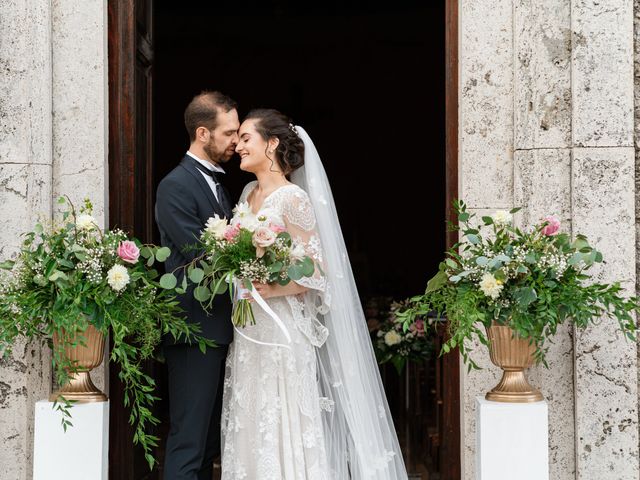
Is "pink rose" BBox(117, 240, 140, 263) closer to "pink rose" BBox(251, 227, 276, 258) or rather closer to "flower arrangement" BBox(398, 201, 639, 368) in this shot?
"pink rose" BBox(251, 227, 276, 258)

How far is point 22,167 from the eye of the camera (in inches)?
172

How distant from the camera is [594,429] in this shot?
13.9ft

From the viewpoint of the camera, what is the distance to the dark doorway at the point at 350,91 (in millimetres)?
10836

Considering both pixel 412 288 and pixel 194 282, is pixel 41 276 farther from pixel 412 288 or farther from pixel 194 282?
pixel 412 288

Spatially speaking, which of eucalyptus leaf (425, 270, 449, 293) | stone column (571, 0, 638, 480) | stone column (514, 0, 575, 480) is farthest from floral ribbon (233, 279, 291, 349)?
stone column (571, 0, 638, 480)

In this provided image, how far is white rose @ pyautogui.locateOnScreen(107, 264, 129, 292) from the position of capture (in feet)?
12.7

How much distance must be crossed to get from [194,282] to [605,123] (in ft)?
6.63

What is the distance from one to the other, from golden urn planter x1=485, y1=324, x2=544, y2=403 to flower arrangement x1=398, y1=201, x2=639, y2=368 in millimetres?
45

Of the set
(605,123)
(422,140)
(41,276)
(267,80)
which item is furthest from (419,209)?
(41,276)

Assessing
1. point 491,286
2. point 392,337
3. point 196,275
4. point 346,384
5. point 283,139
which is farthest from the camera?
point 392,337

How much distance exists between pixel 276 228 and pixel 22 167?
1320 millimetres

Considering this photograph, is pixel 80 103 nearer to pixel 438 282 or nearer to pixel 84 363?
pixel 84 363

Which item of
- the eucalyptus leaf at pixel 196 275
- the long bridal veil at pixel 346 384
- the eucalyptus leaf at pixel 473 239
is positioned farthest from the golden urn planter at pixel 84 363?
the eucalyptus leaf at pixel 473 239

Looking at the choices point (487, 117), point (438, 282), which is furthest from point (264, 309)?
point (487, 117)
